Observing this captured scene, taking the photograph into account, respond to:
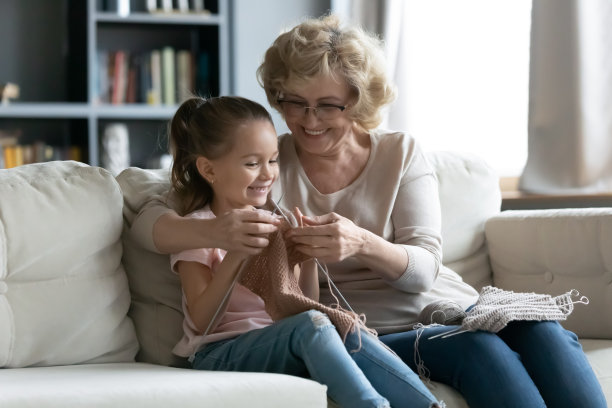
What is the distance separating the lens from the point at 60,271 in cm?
194

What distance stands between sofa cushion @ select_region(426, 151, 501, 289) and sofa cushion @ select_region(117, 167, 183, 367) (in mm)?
794

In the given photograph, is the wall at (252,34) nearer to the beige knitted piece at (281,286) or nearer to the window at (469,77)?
the window at (469,77)

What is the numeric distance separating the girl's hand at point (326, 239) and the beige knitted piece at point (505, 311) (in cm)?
29

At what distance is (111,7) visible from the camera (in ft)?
14.0

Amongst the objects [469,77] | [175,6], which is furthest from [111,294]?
[175,6]

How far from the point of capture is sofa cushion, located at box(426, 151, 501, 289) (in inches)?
97.6

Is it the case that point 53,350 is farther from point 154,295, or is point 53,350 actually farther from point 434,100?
point 434,100

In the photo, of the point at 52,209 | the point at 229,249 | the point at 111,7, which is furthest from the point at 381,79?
the point at 111,7

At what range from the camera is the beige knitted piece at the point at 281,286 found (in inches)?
69.0

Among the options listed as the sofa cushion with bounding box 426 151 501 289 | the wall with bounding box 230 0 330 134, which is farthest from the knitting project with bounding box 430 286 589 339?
the wall with bounding box 230 0 330 134

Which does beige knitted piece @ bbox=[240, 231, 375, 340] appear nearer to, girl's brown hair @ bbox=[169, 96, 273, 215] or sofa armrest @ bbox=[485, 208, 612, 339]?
girl's brown hair @ bbox=[169, 96, 273, 215]

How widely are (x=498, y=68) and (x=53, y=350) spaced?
251 centimetres

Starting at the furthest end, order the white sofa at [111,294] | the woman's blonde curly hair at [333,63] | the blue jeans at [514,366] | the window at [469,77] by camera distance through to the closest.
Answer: the window at [469,77] → the woman's blonde curly hair at [333,63] → the blue jeans at [514,366] → the white sofa at [111,294]

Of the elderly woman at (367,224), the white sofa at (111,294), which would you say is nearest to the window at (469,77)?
the white sofa at (111,294)
